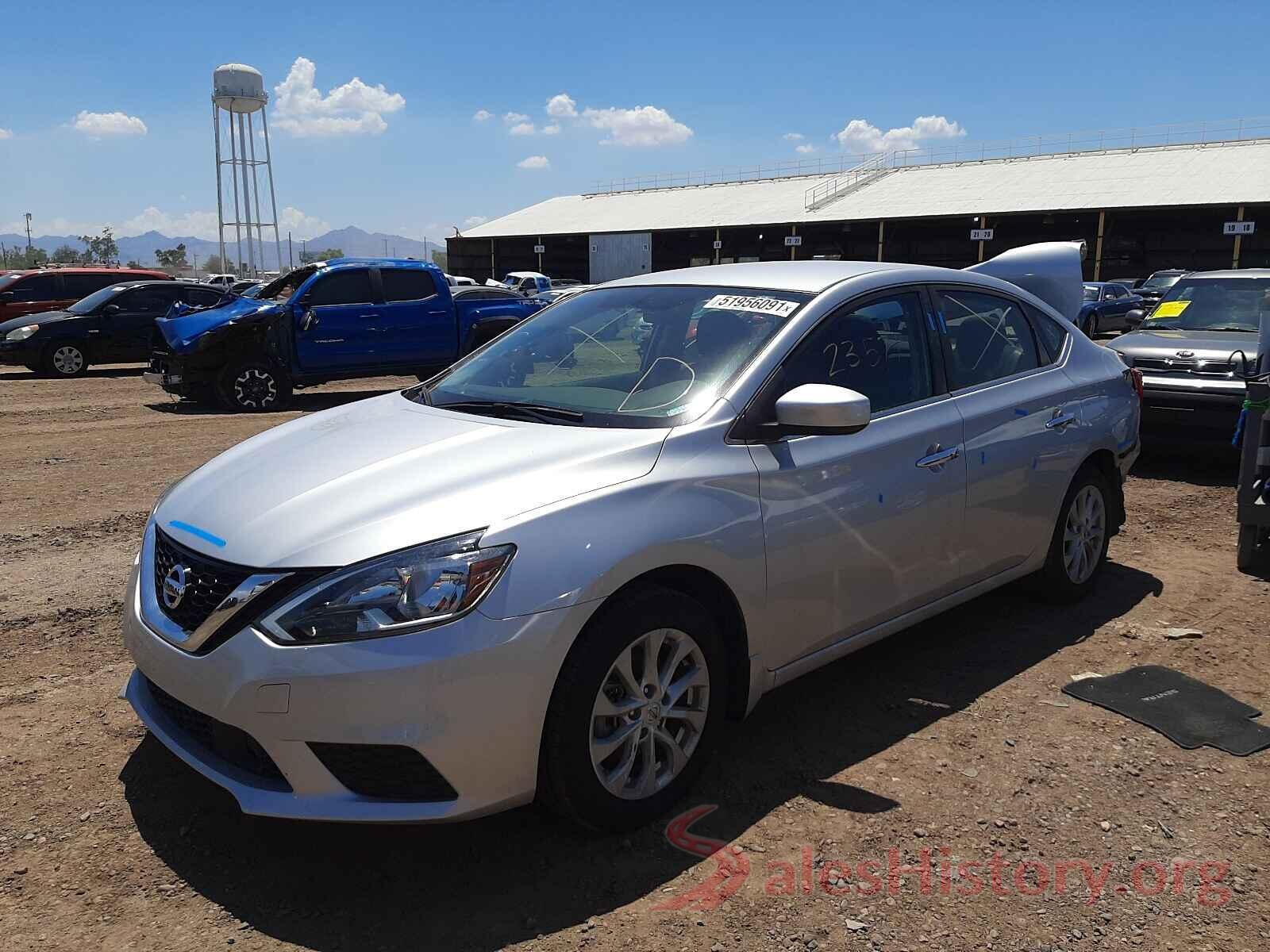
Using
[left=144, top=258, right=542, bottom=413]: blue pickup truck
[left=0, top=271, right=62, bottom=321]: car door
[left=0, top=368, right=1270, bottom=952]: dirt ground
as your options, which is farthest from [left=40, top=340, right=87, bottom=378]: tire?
[left=0, top=368, right=1270, bottom=952]: dirt ground

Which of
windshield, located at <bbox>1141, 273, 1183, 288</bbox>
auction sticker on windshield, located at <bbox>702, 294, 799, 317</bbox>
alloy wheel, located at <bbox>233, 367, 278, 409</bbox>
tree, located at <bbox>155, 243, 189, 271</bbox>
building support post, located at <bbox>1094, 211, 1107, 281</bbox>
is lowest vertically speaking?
alloy wheel, located at <bbox>233, 367, 278, 409</bbox>

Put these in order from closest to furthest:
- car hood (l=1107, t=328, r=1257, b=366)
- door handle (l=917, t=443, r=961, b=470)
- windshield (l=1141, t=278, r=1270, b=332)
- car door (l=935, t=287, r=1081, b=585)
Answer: door handle (l=917, t=443, r=961, b=470)
car door (l=935, t=287, r=1081, b=585)
car hood (l=1107, t=328, r=1257, b=366)
windshield (l=1141, t=278, r=1270, b=332)

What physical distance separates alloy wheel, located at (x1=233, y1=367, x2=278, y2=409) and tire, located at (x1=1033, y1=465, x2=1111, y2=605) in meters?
10.8

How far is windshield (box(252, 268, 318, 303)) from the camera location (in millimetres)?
13797

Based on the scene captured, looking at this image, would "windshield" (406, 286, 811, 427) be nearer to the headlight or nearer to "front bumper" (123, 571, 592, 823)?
the headlight

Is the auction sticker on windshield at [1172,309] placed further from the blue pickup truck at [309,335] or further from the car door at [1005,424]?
the blue pickup truck at [309,335]

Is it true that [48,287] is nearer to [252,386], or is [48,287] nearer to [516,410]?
[252,386]

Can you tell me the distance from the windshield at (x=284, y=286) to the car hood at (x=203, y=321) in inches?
11.0

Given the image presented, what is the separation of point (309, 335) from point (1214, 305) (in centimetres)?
1022

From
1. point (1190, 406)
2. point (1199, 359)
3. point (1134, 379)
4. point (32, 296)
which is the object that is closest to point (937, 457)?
point (1134, 379)

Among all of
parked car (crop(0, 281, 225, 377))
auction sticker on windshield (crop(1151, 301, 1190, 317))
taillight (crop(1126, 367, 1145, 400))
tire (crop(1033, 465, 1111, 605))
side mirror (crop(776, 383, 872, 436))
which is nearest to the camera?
side mirror (crop(776, 383, 872, 436))

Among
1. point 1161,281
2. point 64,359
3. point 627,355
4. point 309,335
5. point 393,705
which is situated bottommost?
point 64,359

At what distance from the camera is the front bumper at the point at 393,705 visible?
2.67m

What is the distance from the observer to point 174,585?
120 inches
